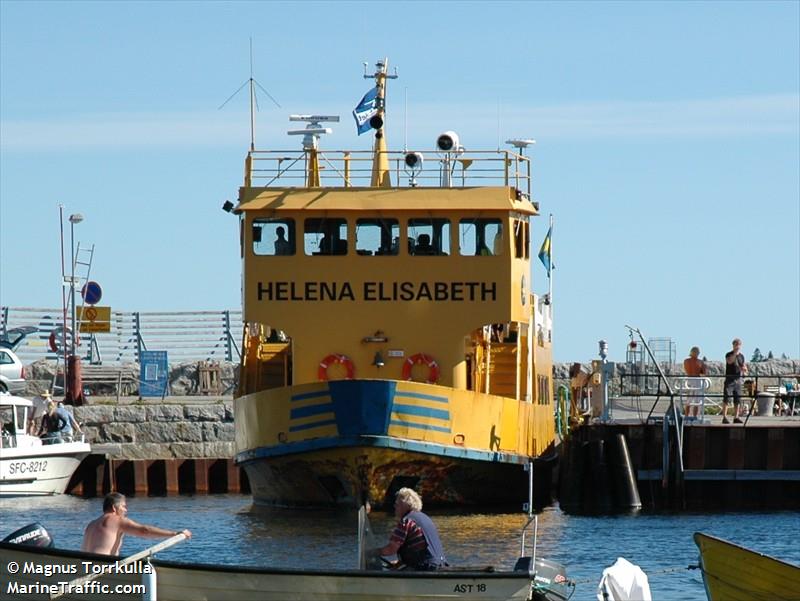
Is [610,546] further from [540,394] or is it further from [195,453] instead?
[195,453]

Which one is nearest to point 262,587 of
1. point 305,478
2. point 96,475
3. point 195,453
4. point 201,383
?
point 305,478

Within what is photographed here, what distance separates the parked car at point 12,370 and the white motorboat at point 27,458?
7253mm

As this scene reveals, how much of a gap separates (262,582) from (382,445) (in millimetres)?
9694

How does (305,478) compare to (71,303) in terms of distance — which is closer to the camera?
(305,478)

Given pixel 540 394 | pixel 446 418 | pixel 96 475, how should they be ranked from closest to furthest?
pixel 446 418 < pixel 540 394 < pixel 96 475

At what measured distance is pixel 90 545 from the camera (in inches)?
746

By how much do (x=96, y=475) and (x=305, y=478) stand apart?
9.53 metres

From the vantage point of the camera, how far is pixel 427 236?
30.8 metres

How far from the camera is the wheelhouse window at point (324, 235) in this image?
101 ft

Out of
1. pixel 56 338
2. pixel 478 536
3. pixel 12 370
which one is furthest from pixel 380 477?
pixel 56 338

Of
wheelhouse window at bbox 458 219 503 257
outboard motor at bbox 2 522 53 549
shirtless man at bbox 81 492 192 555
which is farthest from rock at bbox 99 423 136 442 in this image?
shirtless man at bbox 81 492 192 555

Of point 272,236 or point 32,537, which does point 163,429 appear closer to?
point 272,236

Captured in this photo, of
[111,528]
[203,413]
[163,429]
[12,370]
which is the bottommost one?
[111,528]

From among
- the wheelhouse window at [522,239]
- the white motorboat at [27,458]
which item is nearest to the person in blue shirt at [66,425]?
the white motorboat at [27,458]
